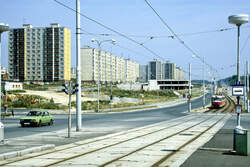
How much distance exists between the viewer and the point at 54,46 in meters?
146

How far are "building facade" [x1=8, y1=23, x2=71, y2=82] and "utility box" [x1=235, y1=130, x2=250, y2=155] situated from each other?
136 m

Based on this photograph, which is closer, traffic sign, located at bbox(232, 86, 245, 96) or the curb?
the curb

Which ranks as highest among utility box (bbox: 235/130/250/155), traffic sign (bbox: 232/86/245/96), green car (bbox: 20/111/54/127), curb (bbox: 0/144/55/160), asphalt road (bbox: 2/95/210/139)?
traffic sign (bbox: 232/86/245/96)

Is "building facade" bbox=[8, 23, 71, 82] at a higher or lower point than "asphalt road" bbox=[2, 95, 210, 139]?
higher

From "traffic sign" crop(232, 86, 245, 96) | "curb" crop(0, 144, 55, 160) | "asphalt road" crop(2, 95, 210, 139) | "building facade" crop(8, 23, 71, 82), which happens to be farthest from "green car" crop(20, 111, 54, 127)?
"building facade" crop(8, 23, 71, 82)

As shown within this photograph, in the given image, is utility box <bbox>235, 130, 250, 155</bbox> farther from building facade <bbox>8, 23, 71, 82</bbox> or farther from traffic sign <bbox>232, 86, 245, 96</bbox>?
building facade <bbox>8, 23, 71, 82</bbox>

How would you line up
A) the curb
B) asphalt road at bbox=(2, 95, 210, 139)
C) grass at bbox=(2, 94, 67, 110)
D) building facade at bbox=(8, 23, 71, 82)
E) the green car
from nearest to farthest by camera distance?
the curb → asphalt road at bbox=(2, 95, 210, 139) → the green car → grass at bbox=(2, 94, 67, 110) → building facade at bbox=(8, 23, 71, 82)

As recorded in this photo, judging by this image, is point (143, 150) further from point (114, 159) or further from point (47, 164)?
point (47, 164)

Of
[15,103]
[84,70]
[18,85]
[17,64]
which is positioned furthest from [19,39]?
[15,103]

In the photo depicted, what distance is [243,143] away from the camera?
37.8ft

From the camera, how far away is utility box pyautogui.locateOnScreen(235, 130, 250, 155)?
11.4 meters

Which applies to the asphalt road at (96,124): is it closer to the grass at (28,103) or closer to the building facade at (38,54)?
the grass at (28,103)

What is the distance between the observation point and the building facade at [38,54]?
144750mm

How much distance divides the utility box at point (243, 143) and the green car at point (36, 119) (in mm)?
19585
